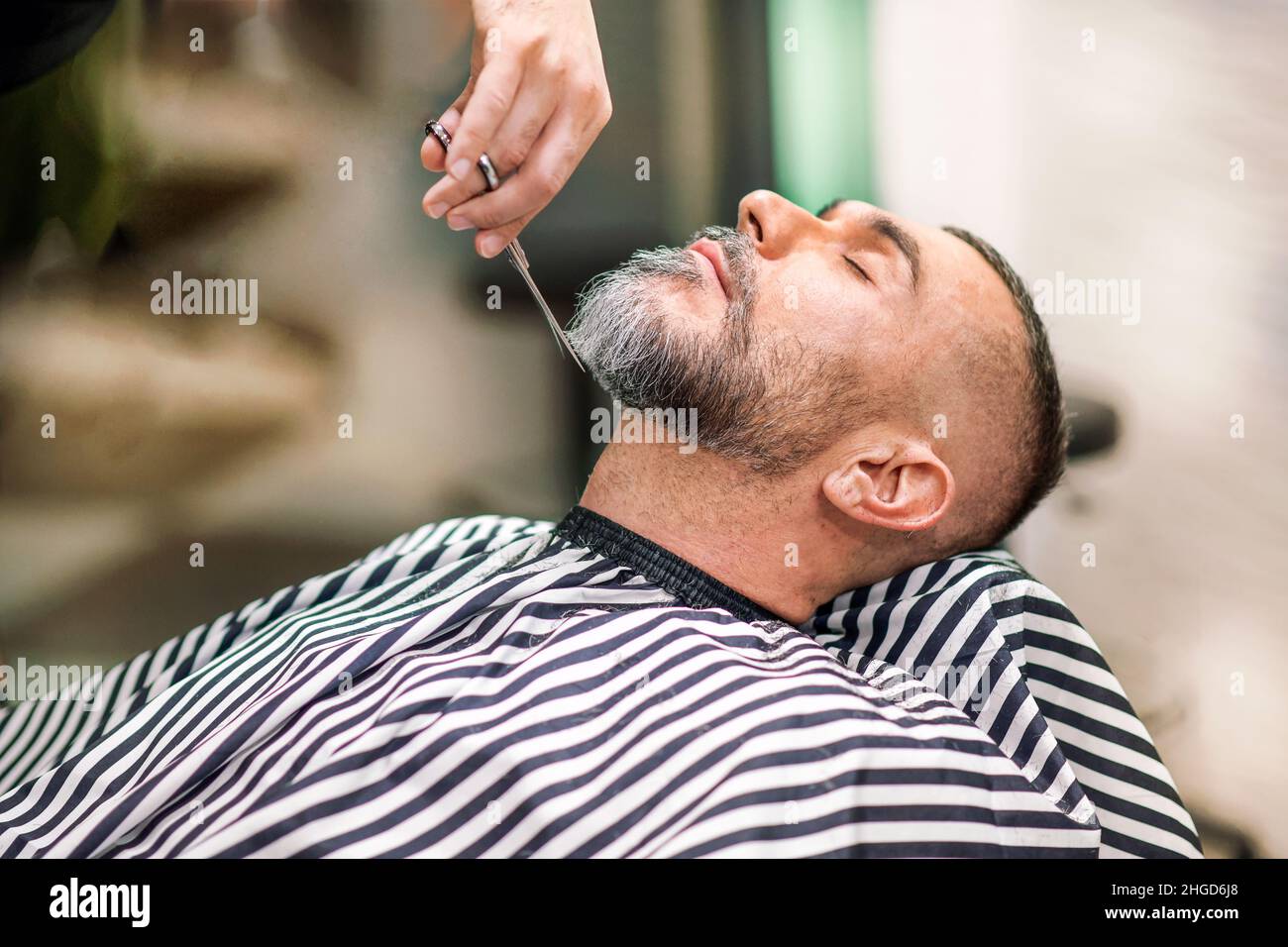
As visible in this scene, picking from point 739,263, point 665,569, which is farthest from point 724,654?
point 739,263

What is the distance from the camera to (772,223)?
4.85 feet

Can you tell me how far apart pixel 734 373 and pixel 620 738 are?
1.86 feet

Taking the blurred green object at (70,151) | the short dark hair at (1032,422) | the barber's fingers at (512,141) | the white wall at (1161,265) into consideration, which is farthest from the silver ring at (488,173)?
the blurred green object at (70,151)

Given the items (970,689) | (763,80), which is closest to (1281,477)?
(970,689)

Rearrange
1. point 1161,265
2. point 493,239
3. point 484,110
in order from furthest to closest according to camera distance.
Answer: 1. point 1161,265
2. point 493,239
3. point 484,110

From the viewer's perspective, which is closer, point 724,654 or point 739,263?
point 724,654

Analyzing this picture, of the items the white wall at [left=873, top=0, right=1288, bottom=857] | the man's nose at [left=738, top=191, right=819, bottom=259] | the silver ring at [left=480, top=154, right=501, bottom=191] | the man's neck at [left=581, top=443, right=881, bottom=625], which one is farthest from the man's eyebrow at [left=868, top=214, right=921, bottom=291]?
the silver ring at [left=480, top=154, right=501, bottom=191]

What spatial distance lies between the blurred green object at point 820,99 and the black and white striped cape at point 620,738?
883 millimetres

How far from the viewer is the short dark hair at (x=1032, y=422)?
58.8 inches

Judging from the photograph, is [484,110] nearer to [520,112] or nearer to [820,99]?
[520,112]

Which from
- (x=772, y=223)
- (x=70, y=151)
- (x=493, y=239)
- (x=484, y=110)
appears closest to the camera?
(x=484, y=110)

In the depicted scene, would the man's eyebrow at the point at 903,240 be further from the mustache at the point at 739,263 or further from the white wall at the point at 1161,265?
the white wall at the point at 1161,265

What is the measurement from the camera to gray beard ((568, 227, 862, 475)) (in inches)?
53.9
